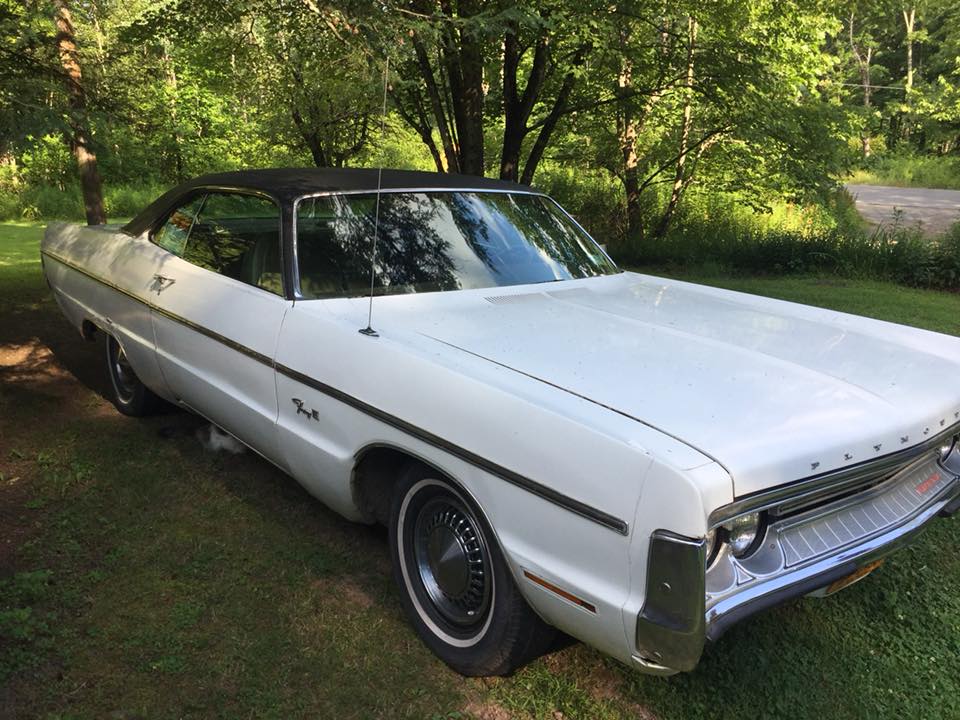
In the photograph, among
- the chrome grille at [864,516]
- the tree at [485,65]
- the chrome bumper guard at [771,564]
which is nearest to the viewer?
the chrome bumper guard at [771,564]

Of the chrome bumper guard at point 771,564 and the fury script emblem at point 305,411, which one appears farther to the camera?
the fury script emblem at point 305,411

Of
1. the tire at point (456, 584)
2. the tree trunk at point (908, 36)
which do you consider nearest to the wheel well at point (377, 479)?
the tire at point (456, 584)

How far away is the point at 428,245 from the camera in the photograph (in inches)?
130

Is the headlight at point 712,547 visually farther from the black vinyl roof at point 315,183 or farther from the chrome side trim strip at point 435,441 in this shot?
the black vinyl roof at point 315,183

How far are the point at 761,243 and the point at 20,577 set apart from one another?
35.2ft

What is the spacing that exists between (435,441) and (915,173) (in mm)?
35584

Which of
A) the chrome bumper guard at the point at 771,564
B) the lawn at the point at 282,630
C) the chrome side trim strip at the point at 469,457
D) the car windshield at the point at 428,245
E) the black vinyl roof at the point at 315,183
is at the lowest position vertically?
the lawn at the point at 282,630

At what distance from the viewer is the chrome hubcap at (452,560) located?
7.62ft

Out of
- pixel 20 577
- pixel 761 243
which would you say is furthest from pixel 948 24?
pixel 20 577

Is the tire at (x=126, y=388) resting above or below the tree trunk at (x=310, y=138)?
below

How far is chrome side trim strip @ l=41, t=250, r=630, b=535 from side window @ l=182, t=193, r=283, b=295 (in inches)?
11.2

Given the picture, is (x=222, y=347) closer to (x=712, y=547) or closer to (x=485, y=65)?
(x=712, y=547)

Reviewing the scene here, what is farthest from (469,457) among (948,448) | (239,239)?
(239,239)

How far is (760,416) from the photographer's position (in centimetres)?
197
